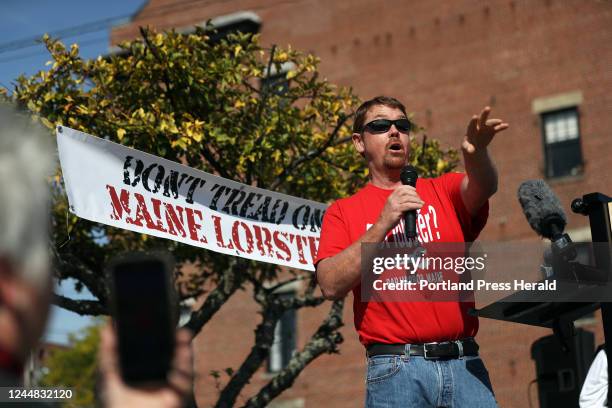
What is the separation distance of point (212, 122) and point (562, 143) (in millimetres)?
11495

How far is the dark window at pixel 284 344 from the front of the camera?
21734 millimetres

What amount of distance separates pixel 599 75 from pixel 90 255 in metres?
12.0

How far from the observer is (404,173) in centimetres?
452

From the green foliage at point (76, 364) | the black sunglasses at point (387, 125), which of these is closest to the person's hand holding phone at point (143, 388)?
the black sunglasses at point (387, 125)

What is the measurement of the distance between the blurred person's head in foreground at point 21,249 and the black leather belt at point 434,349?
2872mm

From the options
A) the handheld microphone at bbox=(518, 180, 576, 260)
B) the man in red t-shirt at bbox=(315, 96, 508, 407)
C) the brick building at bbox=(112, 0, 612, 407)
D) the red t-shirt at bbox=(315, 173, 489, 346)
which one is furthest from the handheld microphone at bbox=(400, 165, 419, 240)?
the brick building at bbox=(112, 0, 612, 407)

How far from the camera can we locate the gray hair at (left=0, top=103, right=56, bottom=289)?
152 cm

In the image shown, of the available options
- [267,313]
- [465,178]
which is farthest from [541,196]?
[267,313]

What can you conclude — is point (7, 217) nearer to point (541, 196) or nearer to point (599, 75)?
point (541, 196)

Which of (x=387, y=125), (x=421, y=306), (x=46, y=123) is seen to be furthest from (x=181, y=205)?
(x=421, y=306)

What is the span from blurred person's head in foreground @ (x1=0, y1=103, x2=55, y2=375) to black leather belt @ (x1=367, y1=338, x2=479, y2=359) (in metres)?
2.87

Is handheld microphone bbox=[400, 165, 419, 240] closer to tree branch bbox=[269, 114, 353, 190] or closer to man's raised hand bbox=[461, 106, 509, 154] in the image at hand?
man's raised hand bbox=[461, 106, 509, 154]

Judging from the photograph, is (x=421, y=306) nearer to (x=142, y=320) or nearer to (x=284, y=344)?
(x=142, y=320)

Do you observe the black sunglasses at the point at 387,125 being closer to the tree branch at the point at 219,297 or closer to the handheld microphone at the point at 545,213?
the handheld microphone at the point at 545,213
